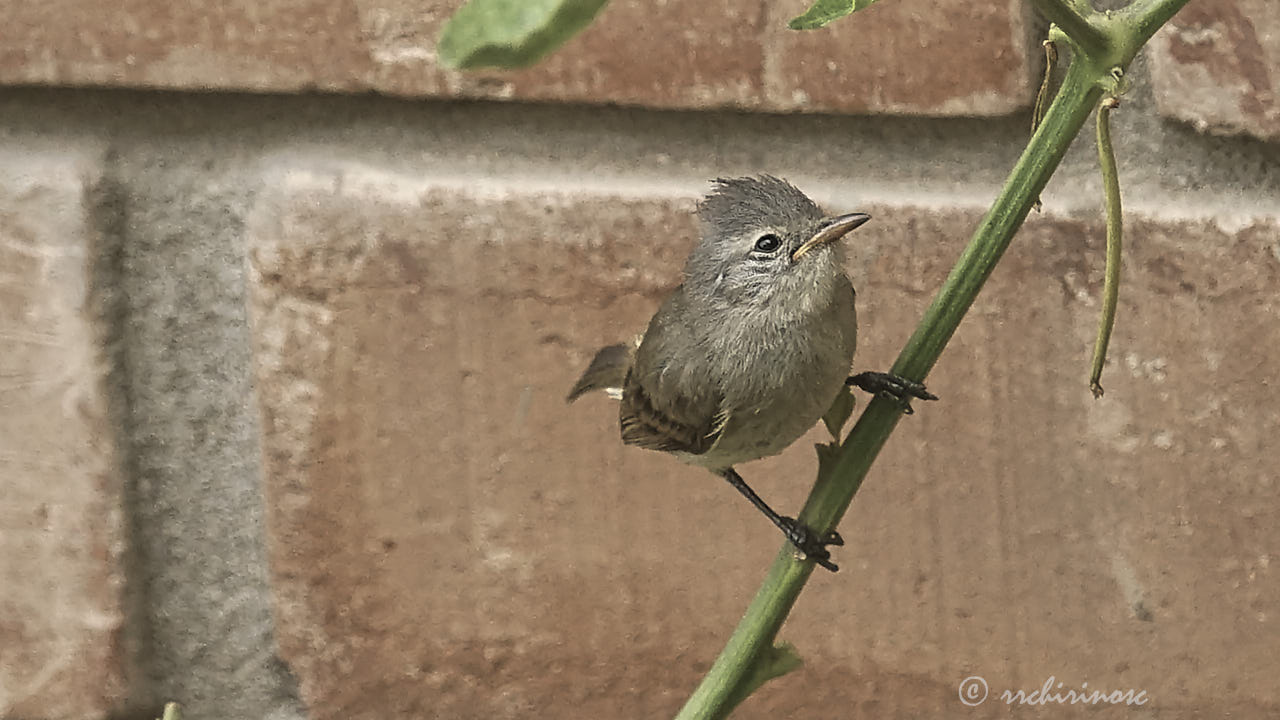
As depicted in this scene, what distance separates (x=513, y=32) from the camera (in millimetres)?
158

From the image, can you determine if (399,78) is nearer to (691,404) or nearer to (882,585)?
(691,404)

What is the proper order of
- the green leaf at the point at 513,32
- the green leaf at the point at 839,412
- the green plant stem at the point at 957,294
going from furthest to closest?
the green leaf at the point at 839,412 → the green plant stem at the point at 957,294 → the green leaf at the point at 513,32

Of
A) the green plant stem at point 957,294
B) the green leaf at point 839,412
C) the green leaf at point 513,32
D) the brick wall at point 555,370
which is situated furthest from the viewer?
the brick wall at point 555,370

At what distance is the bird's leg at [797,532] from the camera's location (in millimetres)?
300

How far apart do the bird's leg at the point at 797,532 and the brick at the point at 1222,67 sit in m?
0.24

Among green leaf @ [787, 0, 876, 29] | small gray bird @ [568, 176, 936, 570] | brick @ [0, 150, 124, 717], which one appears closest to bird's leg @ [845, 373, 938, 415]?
small gray bird @ [568, 176, 936, 570]

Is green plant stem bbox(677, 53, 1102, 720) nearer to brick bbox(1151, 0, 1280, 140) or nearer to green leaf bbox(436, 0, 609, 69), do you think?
green leaf bbox(436, 0, 609, 69)

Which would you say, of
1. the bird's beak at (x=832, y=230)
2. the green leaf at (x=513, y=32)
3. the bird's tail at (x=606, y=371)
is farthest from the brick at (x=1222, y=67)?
the green leaf at (x=513, y=32)

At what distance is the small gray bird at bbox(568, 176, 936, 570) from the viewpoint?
49 cm

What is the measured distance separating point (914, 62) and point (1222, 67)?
132 mm

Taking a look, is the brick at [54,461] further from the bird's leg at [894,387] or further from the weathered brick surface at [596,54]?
the bird's leg at [894,387]

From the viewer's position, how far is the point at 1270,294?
1.75ft

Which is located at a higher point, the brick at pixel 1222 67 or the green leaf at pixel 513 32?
the brick at pixel 1222 67

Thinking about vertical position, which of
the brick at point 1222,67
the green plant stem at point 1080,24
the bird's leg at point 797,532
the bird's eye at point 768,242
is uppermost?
the brick at point 1222,67
